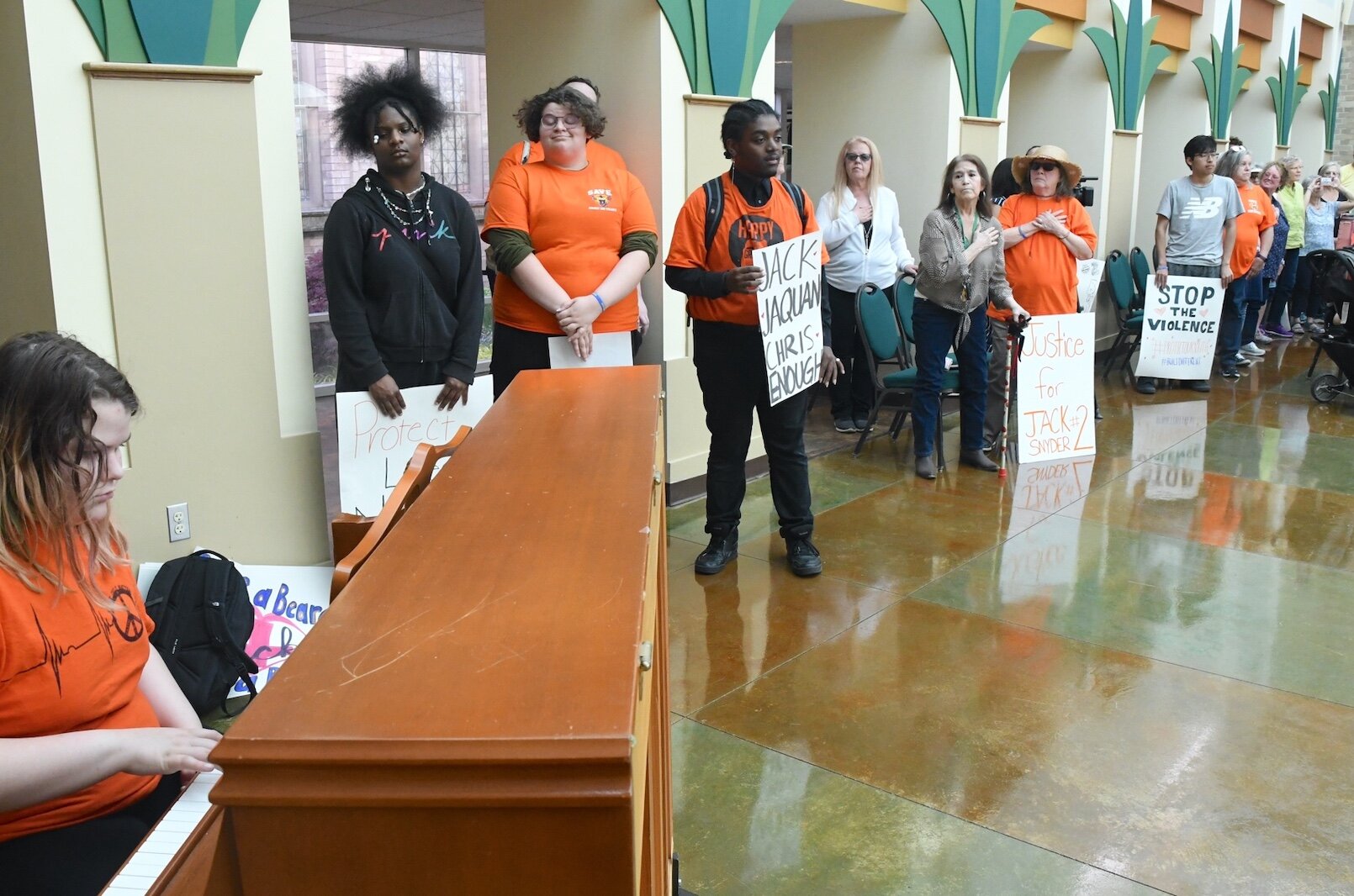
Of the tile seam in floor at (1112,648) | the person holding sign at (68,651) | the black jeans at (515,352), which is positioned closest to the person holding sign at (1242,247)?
the tile seam in floor at (1112,648)

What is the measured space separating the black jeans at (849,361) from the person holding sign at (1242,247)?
373 centimetres

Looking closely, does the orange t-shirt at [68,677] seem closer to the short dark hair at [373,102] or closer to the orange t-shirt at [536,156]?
the short dark hair at [373,102]

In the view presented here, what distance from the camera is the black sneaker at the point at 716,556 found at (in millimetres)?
4762

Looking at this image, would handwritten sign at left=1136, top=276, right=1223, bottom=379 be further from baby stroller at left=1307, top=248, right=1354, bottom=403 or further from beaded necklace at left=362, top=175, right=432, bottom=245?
beaded necklace at left=362, top=175, right=432, bottom=245

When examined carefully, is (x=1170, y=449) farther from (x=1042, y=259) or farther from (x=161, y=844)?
(x=161, y=844)

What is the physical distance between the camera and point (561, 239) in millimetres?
4586

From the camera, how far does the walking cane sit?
6.36 metres

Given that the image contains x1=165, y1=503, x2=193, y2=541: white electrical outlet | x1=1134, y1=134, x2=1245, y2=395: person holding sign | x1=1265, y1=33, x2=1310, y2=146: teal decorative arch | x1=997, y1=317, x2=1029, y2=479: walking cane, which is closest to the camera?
x1=165, y1=503, x2=193, y2=541: white electrical outlet

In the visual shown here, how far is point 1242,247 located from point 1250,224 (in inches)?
10.1

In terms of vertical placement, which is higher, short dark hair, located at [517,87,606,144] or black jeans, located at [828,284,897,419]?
short dark hair, located at [517,87,606,144]

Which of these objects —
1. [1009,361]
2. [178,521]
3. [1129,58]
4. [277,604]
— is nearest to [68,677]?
[178,521]

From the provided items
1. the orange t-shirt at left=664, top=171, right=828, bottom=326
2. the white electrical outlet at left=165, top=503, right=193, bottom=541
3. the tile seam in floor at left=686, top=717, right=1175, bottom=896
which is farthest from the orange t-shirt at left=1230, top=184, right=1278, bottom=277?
the white electrical outlet at left=165, top=503, right=193, bottom=541

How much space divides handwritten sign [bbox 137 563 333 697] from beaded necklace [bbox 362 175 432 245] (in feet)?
4.17

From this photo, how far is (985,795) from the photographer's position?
3.05m
